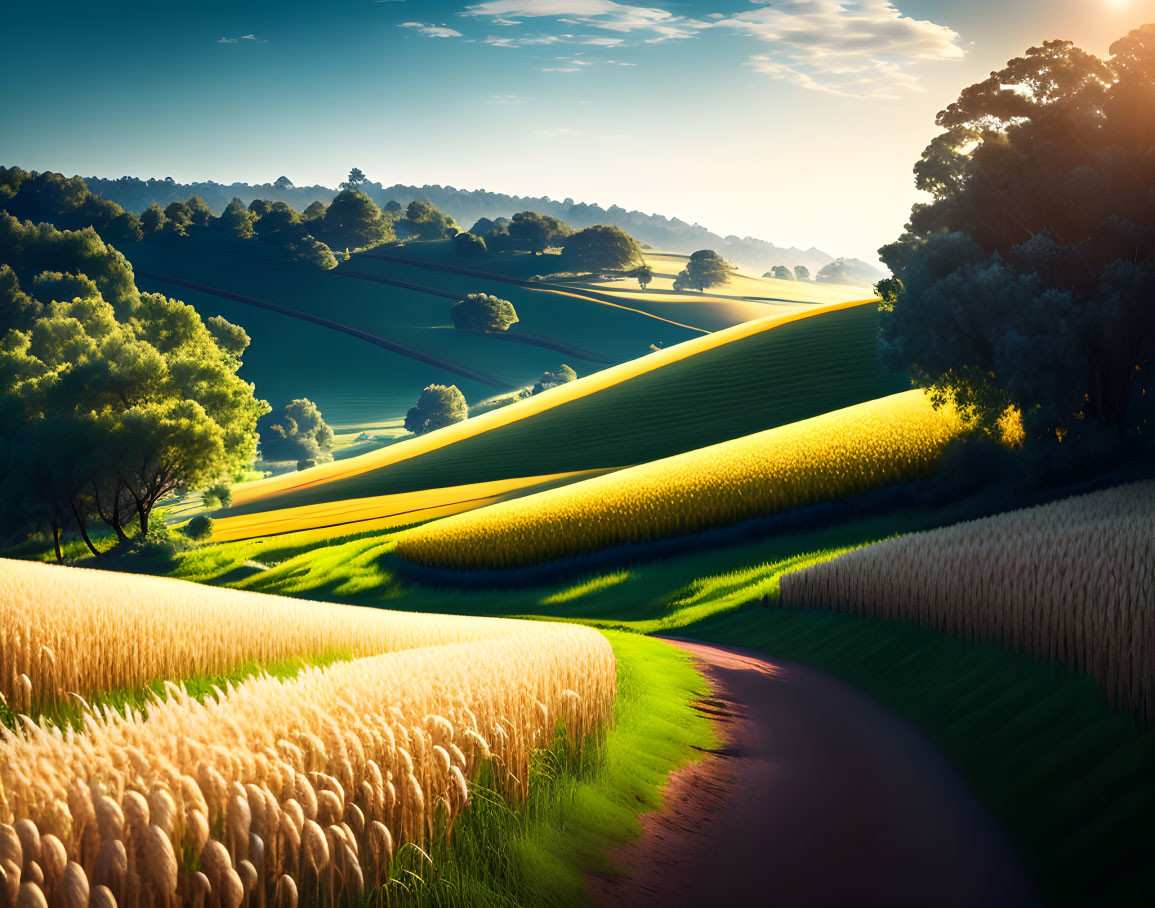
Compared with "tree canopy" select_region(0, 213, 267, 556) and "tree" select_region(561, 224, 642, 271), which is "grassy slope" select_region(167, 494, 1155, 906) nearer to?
"tree canopy" select_region(0, 213, 267, 556)

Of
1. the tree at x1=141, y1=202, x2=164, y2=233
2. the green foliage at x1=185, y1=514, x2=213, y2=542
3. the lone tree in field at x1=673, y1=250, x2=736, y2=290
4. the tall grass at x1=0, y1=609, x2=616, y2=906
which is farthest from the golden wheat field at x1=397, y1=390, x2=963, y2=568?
the tree at x1=141, y1=202, x2=164, y2=233

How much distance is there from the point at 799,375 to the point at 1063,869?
5513 cm

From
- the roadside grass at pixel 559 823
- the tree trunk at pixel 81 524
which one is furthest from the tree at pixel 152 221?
the roadside grass at pixel 559 823

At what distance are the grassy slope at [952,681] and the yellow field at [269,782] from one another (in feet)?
15.6

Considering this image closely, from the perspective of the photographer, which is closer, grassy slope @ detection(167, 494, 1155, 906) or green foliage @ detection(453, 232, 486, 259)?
grassy slope @ detection(167, 494, 1155, 906)

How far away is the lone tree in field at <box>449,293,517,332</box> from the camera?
148000mm

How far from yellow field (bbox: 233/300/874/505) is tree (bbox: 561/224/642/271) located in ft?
333

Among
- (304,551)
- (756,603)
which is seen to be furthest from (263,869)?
(304,551)

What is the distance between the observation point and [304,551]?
43.7 meters

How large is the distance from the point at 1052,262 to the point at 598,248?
160503mm

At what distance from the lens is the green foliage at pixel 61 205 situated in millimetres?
177750

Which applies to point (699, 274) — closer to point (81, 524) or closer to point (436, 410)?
point (436, 410)

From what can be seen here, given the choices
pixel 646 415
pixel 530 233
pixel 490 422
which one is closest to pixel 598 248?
pixel 530 233

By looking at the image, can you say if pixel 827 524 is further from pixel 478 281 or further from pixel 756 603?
pixel 478 281
